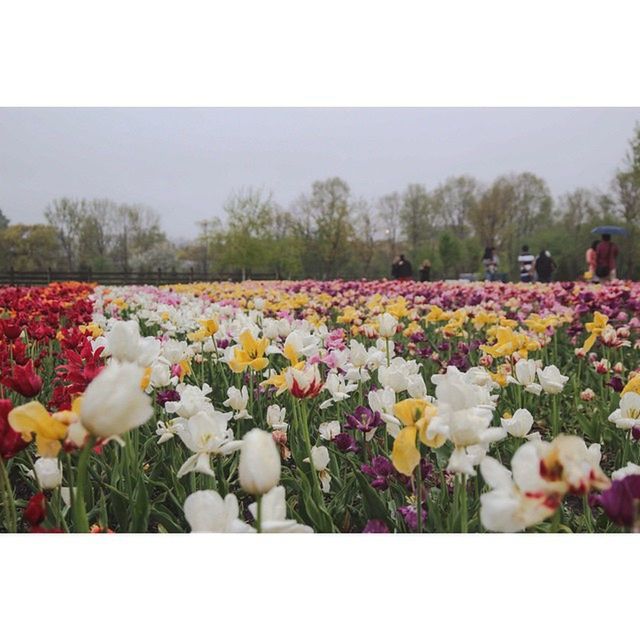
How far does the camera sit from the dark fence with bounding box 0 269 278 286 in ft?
32.9

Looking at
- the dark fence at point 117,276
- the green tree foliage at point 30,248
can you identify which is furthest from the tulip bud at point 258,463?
the green tree foliage at point 30,248

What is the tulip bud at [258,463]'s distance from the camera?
747mm

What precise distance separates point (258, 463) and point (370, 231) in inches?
944

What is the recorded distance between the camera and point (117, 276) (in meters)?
16.5

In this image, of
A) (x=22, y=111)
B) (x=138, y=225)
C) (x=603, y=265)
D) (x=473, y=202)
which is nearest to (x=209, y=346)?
(x=22, y=111)

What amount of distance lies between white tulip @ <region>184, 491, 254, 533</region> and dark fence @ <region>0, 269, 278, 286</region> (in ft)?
30.6

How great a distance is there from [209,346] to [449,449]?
1.36 meters

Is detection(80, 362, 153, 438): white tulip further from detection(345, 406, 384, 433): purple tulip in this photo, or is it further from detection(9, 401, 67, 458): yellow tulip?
detection(345, 406, 384, 433): purple tulip

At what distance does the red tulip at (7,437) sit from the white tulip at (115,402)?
26 centimetres

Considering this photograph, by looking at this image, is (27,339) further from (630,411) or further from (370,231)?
(370,231)

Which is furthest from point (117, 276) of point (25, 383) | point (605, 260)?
point (25, 383)

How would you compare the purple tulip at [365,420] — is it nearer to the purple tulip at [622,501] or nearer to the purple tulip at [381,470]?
the purple tulip at [381,470]

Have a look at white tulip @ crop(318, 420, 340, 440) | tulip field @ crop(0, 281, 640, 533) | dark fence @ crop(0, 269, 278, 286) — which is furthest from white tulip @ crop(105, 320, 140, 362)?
dark fence @ crop(0, 269, 278, 286)

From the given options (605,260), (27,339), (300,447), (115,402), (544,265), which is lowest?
(300,447)
